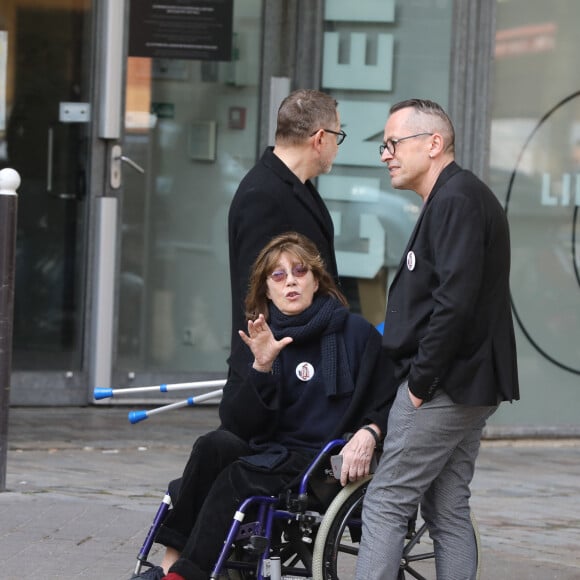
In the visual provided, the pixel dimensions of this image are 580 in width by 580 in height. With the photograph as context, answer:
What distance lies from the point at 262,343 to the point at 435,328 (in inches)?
24.2

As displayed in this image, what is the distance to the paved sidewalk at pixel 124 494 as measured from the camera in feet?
17.8

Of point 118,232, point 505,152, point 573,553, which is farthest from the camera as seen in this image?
point 118,232

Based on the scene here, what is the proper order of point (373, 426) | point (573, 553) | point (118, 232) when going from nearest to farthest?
point (373, 426) < point (573, 553) < point (118, 232)

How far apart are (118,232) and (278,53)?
1443mm

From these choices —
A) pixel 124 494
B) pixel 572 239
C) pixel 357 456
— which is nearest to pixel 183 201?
pixel 572 239

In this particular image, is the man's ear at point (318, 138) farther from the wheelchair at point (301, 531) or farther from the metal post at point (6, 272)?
the metal post at point (6, 272)

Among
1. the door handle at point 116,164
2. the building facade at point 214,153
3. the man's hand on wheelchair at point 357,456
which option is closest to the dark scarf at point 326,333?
the man's hand on wheelchair at point 357,456

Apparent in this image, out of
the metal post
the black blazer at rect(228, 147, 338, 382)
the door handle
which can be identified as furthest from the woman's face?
the door handle

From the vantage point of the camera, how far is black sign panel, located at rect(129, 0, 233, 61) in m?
8.54

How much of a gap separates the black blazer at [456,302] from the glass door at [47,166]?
4588mm

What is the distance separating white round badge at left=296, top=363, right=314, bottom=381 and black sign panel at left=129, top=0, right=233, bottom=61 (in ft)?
14.6

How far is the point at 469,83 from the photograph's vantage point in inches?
312

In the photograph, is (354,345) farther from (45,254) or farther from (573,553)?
(45,254)

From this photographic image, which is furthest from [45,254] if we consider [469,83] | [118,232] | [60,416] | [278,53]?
[469,83]
